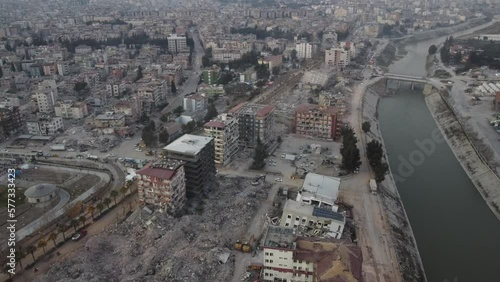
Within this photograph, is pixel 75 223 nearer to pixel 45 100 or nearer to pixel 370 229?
pixel 370 229

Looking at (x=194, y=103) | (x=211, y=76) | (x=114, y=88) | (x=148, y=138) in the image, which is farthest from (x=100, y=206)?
(x=211, y=76)

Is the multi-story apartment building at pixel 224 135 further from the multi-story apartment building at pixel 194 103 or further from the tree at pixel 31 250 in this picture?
the tree at pixel 31 250

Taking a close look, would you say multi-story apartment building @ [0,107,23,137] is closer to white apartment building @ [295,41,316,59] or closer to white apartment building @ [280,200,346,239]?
white apartment building @ [280,200,346,239]

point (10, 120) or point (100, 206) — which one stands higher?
point (10, 120)

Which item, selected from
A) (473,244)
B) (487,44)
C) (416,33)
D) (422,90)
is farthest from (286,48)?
(473,244)

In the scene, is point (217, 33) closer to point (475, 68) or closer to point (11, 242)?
point (475, 68)

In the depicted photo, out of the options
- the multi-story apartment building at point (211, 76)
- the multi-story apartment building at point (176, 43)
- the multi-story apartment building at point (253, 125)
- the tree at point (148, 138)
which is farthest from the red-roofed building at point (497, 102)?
the multi-story apartment building at point (176, 43)
